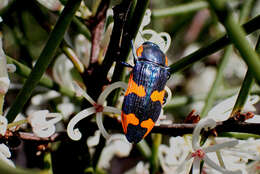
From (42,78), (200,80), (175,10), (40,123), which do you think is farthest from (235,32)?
(200,80)

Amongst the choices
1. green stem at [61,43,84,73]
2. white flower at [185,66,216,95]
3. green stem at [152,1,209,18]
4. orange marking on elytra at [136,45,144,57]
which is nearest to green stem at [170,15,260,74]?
orange marking on elytra at [136,45,144,57]

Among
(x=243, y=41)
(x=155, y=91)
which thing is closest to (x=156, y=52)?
(x=155, y=91)

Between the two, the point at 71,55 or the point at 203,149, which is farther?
the point at 71,55

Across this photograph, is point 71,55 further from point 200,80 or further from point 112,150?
point 200,80

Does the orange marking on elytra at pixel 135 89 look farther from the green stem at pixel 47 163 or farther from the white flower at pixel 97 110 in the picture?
the green stem at pixel 47 163

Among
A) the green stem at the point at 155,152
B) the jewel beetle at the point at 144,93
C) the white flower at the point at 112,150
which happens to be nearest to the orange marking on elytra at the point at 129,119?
the jewel beetle at the point at 144,93

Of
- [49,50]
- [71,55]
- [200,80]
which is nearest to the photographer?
[49,50]

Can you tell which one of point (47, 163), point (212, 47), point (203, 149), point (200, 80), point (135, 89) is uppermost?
point (200, 80)
